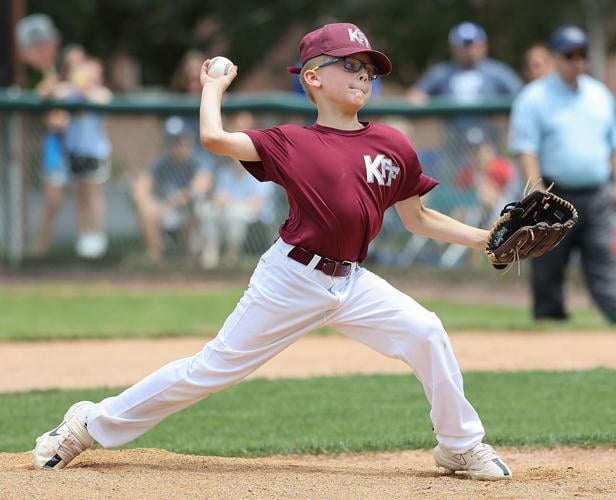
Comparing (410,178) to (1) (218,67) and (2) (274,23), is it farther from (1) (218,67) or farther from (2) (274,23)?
(2) (274,23)

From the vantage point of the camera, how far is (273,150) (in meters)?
5.16

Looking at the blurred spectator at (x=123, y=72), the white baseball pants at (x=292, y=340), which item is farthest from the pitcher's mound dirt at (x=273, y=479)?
the blurred spectator at (x=123, y=72)

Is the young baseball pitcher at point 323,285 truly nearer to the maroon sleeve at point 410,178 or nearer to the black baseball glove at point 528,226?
the maroon sleeve at point 410,178

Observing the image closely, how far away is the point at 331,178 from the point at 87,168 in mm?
8657

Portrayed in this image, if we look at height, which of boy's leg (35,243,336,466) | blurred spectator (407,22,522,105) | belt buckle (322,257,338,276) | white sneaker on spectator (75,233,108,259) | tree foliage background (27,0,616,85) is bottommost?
white sneaker on spectator (75,233,108,259)

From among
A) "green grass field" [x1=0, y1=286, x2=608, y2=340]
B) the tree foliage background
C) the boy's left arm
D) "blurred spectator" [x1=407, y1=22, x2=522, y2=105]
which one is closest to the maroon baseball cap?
the boy's left arm

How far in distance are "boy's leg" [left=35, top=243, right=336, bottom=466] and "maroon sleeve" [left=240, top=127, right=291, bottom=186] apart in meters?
0.31

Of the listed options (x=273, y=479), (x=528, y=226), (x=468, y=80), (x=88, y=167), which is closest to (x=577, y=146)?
(x=468, y=80)

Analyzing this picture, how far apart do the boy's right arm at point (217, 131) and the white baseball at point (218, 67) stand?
0.02 m

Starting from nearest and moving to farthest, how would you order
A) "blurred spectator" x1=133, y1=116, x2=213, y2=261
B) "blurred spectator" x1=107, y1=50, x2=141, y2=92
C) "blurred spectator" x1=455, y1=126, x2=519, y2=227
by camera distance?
"blurred spectator" x1=455, y1=126, x2=519, y2=227
"blurred spectator" x1=133, y1=116, x2=213, y2=261
"blurred spectator" x1=107, y1=50, x2=141, y2=92

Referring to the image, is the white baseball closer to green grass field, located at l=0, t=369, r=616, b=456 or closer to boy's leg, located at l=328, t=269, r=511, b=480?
boy's leg, located at l=328, t=269, r=511, b=480

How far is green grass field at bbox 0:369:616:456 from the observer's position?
21.0 ft

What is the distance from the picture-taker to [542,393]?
7.61 meters

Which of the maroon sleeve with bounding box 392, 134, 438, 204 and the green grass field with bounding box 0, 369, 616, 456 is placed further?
the green grass field with bounding box 0, 369, 616, 456
